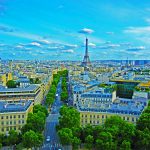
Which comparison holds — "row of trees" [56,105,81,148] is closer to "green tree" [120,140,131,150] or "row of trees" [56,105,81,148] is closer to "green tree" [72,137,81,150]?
"green tree" [72,137,81,150]

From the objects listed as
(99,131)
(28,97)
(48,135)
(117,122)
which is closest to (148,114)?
(117,122)

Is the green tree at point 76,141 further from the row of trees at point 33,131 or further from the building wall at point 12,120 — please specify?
the building wall at point 12,120

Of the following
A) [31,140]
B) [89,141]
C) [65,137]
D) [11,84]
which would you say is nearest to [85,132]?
[89,141]

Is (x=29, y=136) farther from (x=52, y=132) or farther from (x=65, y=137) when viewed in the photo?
(x=52, y=132)

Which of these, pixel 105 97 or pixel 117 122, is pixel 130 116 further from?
pixel 105 97

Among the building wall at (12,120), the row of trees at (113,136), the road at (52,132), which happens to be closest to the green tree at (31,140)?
the road at (52,132)

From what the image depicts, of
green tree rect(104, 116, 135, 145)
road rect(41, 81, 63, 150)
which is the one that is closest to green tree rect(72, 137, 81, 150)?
road rect(41, 81, 63, 150)
